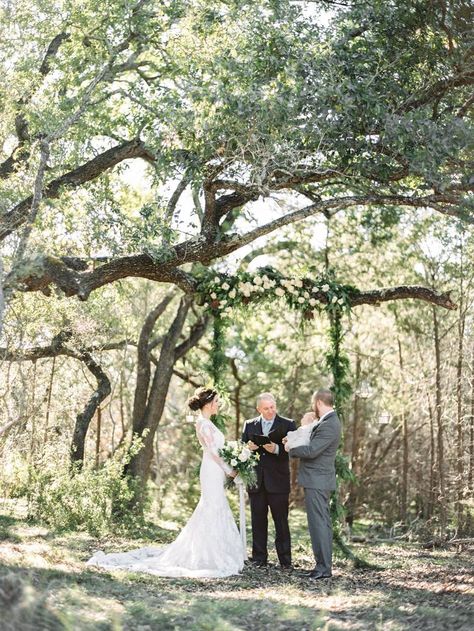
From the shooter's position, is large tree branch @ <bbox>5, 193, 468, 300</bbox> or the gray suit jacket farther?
large tree branch @ <bbox>5, 193, 468, 300</bbox>

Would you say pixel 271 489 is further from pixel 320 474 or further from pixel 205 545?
pixel 205 545

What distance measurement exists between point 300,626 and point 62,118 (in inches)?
277

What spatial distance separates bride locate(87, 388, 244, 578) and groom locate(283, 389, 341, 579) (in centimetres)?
88

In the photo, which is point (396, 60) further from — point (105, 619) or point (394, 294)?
point (105, 619)

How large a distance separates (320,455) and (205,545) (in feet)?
5.25

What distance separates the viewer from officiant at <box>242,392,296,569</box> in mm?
9461

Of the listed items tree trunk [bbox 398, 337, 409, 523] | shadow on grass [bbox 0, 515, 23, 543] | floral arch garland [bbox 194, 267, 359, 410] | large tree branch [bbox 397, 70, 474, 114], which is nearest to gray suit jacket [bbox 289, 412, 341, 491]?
floral arch garland [bbox 194, 267, 359, 410]

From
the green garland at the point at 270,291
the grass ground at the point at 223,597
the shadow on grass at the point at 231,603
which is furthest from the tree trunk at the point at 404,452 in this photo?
the shadow on grass at the point at 231,603

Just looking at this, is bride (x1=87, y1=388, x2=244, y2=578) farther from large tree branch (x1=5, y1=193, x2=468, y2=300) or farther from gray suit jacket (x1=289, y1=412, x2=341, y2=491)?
large tree branch (x1=5, y1=193, x2=468, y2=300)

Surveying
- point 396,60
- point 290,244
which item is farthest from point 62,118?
point 290,244

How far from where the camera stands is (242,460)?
361 inches

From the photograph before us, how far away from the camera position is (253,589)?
7809mm

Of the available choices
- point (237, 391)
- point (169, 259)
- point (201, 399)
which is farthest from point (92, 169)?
point (237, 391)

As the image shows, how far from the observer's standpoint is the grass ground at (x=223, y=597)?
17.9ft
